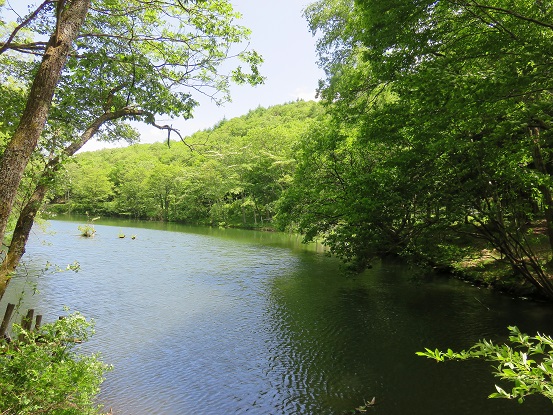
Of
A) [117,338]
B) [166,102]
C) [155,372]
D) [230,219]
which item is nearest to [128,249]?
[117,338]

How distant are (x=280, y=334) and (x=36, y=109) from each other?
9.11 meters

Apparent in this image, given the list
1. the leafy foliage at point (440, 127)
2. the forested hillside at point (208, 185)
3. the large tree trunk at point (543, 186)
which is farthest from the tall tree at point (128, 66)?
the forested hillside at point (208, 185)

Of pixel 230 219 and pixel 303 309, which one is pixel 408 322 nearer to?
pixel 303 309

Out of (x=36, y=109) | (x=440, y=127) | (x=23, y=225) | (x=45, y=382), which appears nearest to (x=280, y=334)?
(x=45, y=382)

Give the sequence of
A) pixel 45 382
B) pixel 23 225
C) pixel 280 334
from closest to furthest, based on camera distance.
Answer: pixel 45 382
pixel 23 225
pixel 280 334

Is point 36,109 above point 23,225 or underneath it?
above

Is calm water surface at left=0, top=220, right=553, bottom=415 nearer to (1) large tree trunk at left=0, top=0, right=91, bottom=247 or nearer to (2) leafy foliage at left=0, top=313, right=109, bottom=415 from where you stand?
(2) leafy foliage at left=0, top=313, right=109, bottom=415

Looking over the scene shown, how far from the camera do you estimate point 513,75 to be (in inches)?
273

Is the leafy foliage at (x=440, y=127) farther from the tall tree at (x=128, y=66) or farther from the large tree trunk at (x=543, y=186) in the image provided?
the tall tree at (x=128, y=66)

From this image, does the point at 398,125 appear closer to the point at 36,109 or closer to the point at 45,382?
the point at 36,109

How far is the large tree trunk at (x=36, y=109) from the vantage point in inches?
161

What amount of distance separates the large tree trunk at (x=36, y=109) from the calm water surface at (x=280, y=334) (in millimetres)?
3178

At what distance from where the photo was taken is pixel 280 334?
437 inches

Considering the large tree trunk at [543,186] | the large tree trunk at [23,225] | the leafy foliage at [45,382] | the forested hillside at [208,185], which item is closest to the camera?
the leafy foliage at [45,382]
